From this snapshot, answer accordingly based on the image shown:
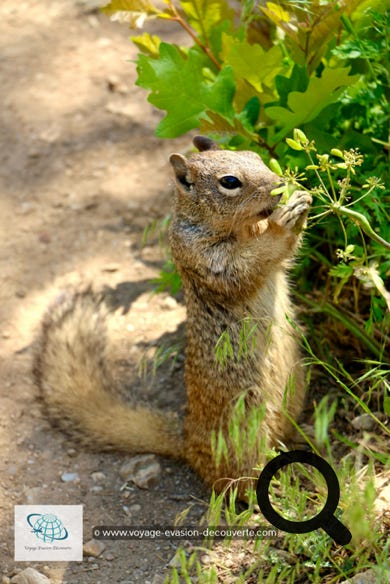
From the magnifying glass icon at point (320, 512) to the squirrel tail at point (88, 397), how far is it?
97cm

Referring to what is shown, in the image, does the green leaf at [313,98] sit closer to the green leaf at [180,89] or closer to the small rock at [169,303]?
the green leaf at [180,89]

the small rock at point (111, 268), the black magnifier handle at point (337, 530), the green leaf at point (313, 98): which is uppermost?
the green leaf at point (313, 98)

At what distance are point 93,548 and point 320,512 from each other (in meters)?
1.02

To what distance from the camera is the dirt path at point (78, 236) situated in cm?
336

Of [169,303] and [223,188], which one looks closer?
[223,188]

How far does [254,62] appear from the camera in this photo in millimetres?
3285

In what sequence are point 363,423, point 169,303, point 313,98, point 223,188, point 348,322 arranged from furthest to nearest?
point 169,303 → point 348,322 → point 363,423 → point 223,188 → point 313,98

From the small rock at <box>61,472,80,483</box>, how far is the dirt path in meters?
0.02

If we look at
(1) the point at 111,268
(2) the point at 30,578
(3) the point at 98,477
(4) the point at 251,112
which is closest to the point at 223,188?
(4) the point at 251,112

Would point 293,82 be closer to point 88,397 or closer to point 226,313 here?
point 226,313

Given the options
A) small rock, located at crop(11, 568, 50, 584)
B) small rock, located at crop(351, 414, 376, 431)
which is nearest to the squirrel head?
small rock, located at crop(351, 414, 376, 431)

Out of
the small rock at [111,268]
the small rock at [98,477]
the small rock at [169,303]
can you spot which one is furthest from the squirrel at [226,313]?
the small rock at [111,268]

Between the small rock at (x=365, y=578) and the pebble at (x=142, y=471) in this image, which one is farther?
the pebble at (x=142, y=471)

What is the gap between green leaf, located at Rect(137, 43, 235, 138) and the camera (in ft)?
10.7
